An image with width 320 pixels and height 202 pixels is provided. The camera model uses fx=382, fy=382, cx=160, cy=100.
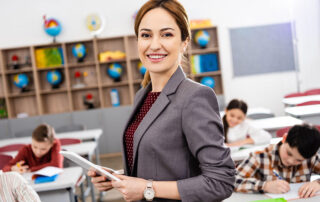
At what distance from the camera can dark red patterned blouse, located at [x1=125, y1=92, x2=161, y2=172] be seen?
110cm

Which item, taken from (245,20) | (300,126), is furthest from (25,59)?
(300,126)

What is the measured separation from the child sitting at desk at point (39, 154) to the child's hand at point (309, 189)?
199 cm

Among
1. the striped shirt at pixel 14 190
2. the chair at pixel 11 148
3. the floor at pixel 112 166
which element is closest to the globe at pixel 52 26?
the floor at pixel 112 166

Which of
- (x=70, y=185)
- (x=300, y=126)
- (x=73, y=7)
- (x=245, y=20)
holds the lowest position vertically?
(x=70, y=185)

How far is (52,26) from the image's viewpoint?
610 centimetres

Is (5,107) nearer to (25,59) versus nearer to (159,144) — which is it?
(25,59)

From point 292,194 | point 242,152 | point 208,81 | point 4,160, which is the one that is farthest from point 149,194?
point 208,81

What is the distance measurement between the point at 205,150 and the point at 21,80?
568cm

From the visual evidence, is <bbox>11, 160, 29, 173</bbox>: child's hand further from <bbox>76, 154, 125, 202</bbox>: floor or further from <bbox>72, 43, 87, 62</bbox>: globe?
<bbox>72, 43, 87, 62</bbox>: globe

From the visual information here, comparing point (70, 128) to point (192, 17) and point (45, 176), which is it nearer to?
point (45, 176)

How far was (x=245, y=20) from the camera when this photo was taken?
20.4ft

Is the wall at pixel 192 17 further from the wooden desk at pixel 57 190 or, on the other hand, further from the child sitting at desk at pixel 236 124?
the wooden desk at pixel 57 190

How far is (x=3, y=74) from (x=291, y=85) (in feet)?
15.1

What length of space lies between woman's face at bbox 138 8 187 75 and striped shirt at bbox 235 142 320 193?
111 cm
